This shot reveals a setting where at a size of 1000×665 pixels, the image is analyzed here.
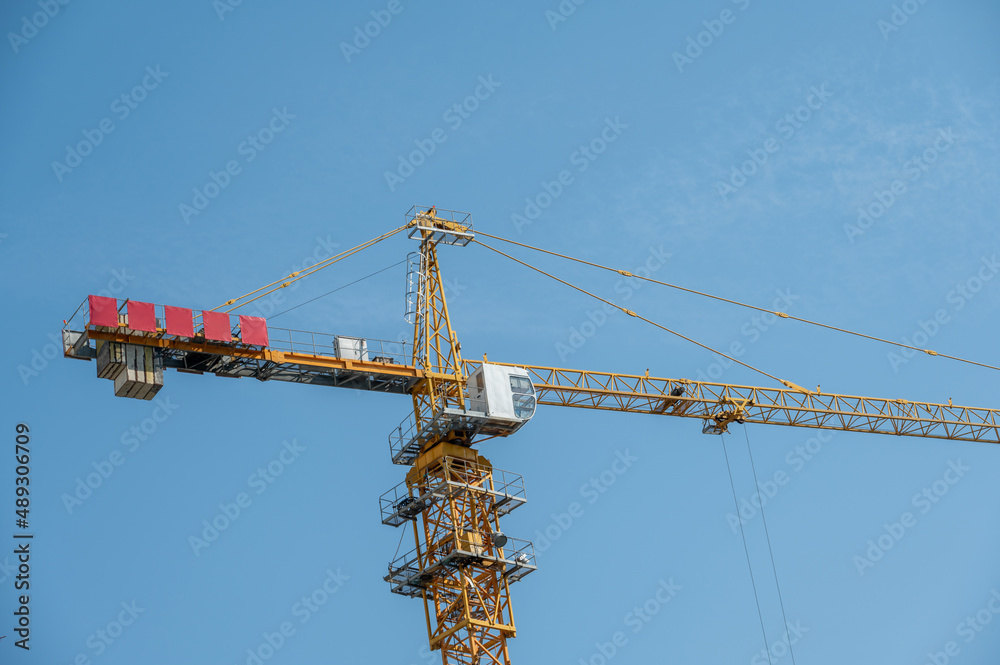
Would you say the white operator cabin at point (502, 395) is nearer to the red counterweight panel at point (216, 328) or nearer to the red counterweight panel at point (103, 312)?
the red counterweight panel at point (216, 328)

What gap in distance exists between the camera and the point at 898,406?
88688 millimetres

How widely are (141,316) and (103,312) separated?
1.55 m

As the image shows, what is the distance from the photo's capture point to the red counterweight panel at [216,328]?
65562 millimetres

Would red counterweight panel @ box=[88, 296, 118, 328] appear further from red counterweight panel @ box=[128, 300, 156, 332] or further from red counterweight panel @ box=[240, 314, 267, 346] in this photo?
red counterweight panel @ box=[240, 314, 267, 346]

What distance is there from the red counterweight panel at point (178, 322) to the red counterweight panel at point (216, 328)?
73 cm

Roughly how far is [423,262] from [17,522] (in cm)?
2532

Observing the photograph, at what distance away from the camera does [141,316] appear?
63.5 metres

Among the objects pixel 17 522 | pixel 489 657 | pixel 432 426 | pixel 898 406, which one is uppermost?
pixel 898 406

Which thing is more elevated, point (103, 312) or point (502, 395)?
point (103, 312)

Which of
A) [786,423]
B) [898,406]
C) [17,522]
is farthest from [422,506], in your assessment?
[898,406]

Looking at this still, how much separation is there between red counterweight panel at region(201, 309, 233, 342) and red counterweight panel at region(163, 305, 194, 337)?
0.73 m

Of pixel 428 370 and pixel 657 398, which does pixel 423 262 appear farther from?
pixel 657 398

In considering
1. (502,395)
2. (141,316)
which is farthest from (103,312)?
(502,395)

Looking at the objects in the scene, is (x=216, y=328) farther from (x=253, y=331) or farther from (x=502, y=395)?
(x=502, y=395)
